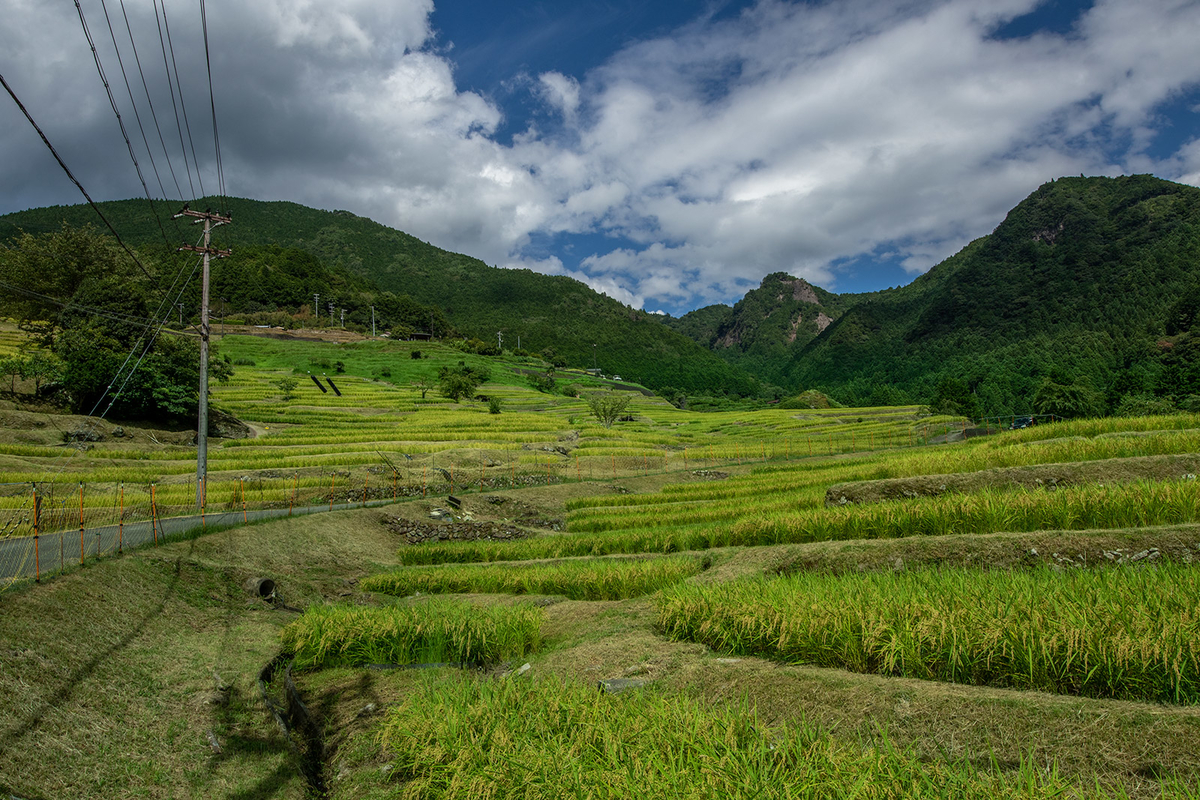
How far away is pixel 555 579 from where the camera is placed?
1249 centimetres

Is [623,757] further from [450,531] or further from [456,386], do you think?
[456,386]

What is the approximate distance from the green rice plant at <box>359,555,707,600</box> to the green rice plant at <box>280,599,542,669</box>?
8.95 feet

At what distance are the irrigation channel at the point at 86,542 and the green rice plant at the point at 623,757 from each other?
8.01 metres

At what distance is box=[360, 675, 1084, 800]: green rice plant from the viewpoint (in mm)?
3291

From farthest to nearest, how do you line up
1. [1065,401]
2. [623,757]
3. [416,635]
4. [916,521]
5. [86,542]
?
1. [1065,401]
2. [86,542]
3. [916,521]
4. [416,635]
5. [623,757]

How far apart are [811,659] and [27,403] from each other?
48.9 metres

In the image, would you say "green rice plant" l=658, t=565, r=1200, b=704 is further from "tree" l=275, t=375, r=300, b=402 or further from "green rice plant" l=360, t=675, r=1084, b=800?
"tree" l=275, t=375, r=300, b=402

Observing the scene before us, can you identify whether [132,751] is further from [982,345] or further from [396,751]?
[982,345]

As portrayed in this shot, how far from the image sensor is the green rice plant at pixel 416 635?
8062 mm

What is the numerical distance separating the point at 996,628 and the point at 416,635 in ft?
24.9

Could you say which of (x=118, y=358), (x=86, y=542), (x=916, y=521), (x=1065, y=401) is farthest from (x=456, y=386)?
(x=1065, y=401)

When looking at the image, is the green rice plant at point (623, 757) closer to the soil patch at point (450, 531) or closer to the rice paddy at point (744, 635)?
the rice paddy at point (744, 635)

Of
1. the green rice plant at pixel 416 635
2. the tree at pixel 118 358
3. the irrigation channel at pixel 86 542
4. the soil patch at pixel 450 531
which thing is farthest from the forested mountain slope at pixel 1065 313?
the tree at pixel 118 358

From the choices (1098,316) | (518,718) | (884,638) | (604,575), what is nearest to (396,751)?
(518,718)
